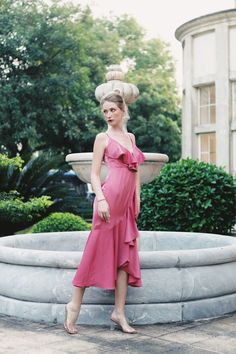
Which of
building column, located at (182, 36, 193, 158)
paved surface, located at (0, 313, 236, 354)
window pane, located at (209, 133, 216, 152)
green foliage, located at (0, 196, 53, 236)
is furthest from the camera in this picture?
building column, located at (182, 36, 193, 158)

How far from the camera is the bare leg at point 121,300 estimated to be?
532 cm

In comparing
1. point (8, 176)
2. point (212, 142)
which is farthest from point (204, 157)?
point (8, 176)

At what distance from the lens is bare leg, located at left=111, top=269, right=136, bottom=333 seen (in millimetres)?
5325

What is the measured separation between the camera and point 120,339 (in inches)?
199

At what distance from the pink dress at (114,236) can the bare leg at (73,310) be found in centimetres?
9

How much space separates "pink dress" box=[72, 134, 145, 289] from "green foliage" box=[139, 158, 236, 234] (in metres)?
6.35

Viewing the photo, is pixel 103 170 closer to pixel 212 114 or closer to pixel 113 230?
pixel 113 230

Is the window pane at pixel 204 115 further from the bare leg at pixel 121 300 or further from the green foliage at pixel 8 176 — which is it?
the bare leg at pixel 121 300

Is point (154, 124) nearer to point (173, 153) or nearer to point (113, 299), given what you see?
point (173, 153)

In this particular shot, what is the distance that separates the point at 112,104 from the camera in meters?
5.41

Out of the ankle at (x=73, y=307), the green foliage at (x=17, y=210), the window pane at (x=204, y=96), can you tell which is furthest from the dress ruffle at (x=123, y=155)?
the window pane at (x=204, y=96)

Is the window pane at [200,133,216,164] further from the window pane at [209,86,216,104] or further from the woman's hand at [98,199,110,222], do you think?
the woman's hand at [98,199,110,222]

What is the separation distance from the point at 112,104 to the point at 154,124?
94.1 ft

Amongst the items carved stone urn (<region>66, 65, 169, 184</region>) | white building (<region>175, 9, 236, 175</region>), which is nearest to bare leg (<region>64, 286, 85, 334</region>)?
carved stone urn (<region>66, 65, 169, 184</region>)
